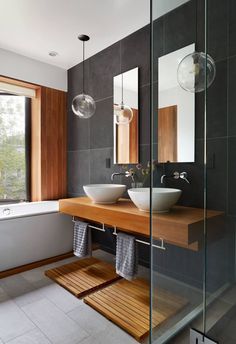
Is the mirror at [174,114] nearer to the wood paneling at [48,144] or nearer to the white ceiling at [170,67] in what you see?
the white ceiling at [170,67]

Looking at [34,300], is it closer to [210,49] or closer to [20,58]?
[210,49]

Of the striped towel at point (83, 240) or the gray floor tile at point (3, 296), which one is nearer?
the gray floor tile at point (3, 296)

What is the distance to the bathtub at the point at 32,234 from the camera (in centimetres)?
250

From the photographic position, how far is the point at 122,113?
9.15 ft

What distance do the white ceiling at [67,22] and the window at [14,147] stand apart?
30.2 inches

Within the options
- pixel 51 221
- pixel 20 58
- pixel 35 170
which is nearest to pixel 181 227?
pixel 51 221

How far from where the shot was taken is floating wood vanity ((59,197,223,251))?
1617 mm

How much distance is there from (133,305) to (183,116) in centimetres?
169

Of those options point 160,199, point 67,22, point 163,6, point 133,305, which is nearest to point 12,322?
point 133,305

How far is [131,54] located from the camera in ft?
8.87

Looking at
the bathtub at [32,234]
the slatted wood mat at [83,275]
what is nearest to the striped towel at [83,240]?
the slatted wood mat at [83,275]

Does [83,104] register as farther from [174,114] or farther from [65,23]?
[174,114]

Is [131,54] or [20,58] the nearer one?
[131,54]

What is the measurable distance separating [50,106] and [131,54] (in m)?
1.49
